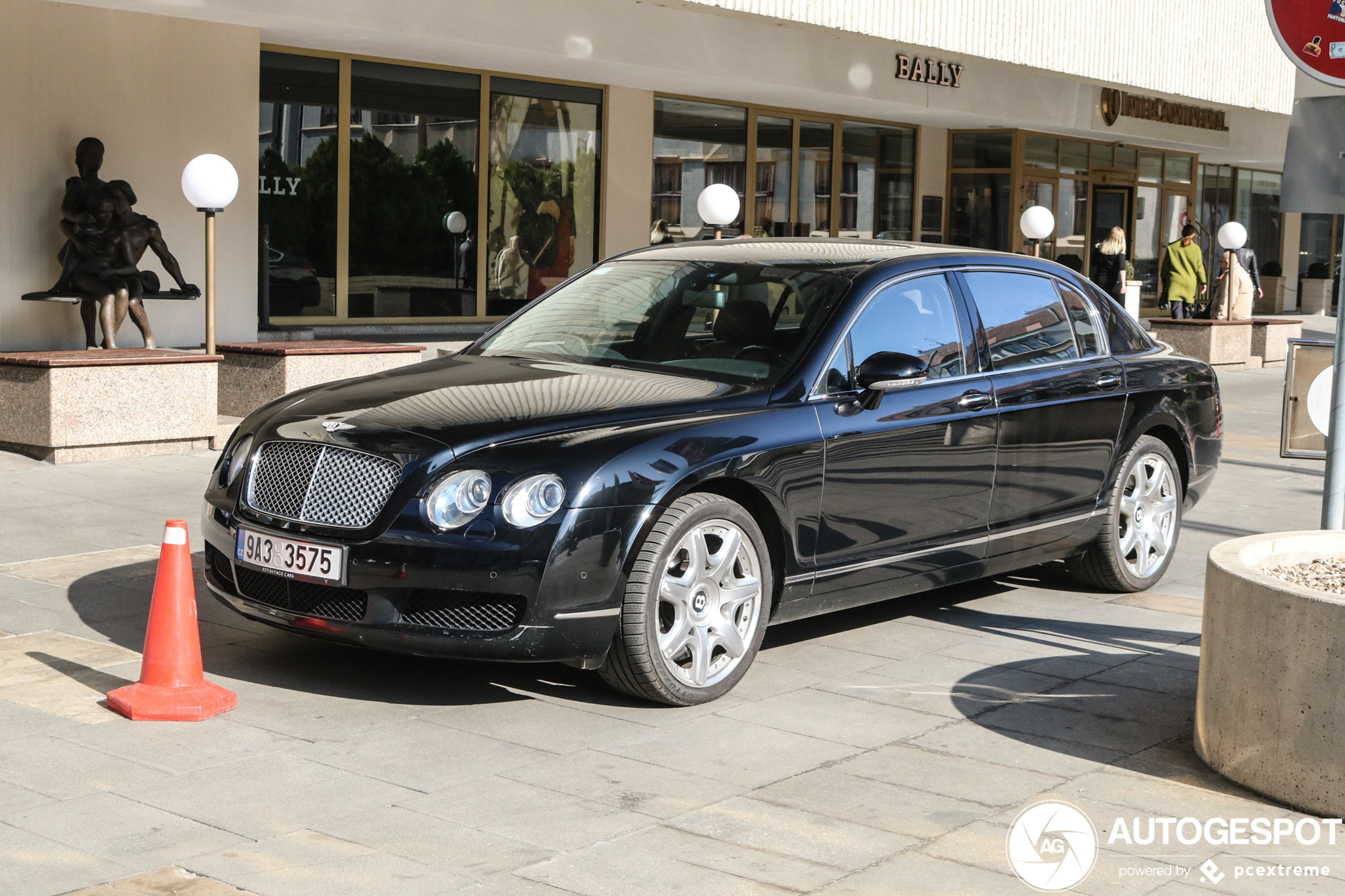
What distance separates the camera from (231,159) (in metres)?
15.0

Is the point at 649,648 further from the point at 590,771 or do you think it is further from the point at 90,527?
the point at 90,527

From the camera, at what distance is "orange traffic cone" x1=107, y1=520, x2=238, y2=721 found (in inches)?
197

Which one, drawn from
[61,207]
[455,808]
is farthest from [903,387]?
[61,207]

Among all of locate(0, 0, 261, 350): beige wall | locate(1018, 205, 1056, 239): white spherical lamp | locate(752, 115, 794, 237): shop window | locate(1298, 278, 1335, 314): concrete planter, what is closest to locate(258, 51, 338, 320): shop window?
locate(0, 0, 261, 350): beige wall

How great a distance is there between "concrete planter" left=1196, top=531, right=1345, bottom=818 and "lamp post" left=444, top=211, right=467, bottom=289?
14.1 meters

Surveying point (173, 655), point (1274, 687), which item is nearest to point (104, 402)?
point (173, 655)

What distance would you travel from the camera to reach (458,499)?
16.1 ft

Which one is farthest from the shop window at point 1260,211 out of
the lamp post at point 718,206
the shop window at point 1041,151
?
the lamp post at point 718,206

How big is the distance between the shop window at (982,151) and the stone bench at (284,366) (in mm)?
15475

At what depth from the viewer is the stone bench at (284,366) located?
1177 centimetres

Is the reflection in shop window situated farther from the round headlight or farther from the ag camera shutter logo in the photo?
the ag camera shutter logo

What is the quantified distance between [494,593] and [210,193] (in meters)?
7.45

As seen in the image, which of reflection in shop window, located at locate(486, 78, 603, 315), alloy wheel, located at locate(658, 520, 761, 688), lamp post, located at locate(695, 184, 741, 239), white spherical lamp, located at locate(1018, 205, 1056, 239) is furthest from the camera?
white spherical lamp, located at locate(1018, 205, 1056, 239)

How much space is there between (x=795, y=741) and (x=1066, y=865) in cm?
117
